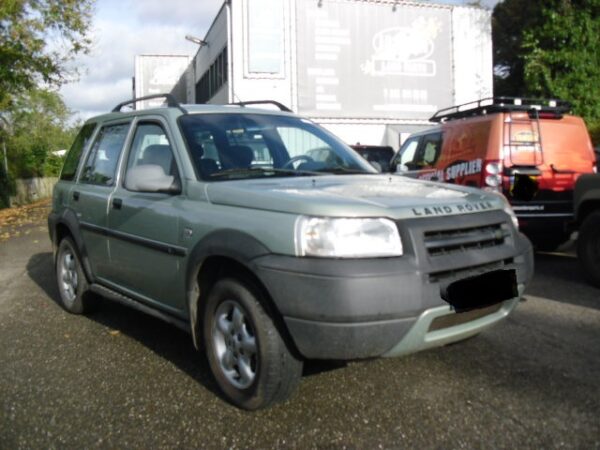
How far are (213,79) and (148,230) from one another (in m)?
23.6

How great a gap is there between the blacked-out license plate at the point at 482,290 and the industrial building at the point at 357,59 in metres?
18.7

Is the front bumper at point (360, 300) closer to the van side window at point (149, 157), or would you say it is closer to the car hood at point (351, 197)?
the car hood at point (351, 197)

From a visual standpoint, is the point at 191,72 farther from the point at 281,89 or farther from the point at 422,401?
the point at 422,401

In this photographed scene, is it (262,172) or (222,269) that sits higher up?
(262,172)

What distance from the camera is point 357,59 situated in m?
22.7

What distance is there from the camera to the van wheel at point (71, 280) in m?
5.13

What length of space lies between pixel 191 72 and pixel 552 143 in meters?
30.5

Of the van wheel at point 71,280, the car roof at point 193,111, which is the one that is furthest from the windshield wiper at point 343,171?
the van wheel at point 71,280

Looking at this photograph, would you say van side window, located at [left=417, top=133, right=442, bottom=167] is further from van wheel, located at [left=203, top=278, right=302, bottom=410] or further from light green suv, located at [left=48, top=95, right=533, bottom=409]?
van wheel, located at [left=203, top=278, right=302, bottom=410]

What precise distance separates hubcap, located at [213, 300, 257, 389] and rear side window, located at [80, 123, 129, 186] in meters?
1.88

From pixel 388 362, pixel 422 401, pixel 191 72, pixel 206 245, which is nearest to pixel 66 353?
pixel 206 245

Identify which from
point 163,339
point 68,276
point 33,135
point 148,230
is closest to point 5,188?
point 33,135

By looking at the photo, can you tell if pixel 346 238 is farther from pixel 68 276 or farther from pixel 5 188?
pixel 5 188

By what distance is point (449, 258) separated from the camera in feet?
9.61
